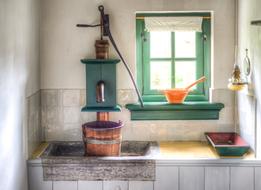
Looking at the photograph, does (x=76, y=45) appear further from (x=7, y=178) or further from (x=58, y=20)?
(x=7, y=178)

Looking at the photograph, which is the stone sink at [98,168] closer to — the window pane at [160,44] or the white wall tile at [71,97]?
the white wall tile at [71,97]

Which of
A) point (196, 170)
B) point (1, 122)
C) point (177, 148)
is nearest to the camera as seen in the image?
point (1, 122)

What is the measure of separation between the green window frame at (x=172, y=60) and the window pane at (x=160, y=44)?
0.08 feet

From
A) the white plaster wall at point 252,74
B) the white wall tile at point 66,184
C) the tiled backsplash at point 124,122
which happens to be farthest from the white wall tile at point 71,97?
the white plaster wall at point 252,74

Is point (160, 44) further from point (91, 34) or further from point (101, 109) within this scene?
point (101, 109)

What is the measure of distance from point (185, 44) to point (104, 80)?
0.74 m

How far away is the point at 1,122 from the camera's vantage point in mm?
2697

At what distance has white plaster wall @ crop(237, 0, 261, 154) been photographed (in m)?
3.19

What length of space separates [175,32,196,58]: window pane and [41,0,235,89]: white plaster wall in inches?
7.5

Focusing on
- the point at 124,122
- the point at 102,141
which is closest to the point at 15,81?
the point at 102,141

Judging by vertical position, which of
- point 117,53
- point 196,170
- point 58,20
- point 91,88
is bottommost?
point 196,170

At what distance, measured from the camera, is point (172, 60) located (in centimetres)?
388

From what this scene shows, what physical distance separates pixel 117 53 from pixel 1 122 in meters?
1.34

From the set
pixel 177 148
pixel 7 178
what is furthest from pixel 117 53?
pixel 7 178
